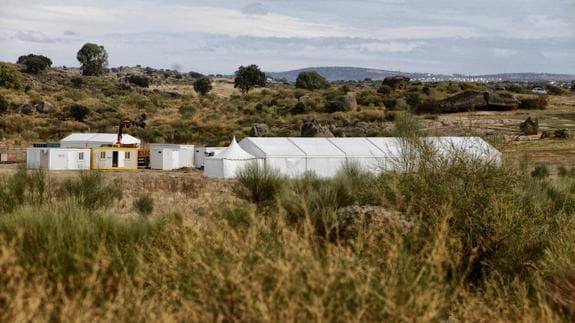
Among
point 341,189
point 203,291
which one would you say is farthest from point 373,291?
point 341,189

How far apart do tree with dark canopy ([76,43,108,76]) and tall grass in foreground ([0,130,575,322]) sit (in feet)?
370

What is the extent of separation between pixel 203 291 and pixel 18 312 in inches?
86.9

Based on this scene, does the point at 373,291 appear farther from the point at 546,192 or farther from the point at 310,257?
the point at 546,192

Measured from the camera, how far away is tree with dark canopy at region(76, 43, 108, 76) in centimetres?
12394

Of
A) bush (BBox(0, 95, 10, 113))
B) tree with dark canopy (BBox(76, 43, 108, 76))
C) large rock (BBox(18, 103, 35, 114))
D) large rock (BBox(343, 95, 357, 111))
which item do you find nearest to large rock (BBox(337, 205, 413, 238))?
large rock (BBox(343, 95, 357, 111))

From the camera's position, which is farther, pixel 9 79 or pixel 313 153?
pixel 9 79

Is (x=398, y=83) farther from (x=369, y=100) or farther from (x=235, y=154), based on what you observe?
(x=235, y=154)

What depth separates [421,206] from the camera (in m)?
14.0

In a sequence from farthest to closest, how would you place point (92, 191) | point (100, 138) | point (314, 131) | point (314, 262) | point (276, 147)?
1. point (314, 131)
2. point (100, 138)
3. point (276, 147)
4. point (92, 191)
5. point (314, 262)

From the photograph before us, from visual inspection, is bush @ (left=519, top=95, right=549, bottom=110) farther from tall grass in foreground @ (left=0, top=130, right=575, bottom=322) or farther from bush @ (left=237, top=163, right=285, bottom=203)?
tall grass in foreground @ (left=0, top=130, right=575, bottom=322)

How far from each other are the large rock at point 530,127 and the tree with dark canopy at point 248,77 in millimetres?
61057

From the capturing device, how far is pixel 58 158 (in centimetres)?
4331

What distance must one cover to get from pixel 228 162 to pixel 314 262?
31217mm

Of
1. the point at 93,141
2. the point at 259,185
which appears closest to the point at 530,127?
the point at 93,141
